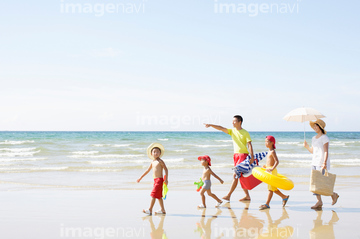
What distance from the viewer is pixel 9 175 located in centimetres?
1270

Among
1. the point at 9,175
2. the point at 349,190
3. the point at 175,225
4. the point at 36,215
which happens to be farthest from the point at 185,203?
the point at 9,175

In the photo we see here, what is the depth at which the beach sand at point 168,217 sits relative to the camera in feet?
17.9

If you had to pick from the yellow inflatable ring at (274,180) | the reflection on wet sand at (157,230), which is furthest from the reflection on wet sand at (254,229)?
the reflection on wet sand at (157,230)

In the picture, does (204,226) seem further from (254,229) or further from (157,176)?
(157,176)

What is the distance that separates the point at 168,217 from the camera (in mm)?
6477

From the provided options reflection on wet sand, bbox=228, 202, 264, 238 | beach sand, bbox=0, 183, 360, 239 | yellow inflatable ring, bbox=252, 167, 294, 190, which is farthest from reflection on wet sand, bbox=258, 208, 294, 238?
yellow inflatable ring, bbox=252, 167, 294, 190

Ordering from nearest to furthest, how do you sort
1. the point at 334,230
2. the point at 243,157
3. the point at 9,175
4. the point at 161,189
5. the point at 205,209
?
the point at 334,230 → the point at 161,189 → the point at 205,209 → the point at 243,157 → the point at 9,175

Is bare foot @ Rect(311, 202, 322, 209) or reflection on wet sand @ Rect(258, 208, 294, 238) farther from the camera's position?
bare foot @ Rect(311, 202, 322, 209)

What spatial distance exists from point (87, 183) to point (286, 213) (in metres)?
6.02

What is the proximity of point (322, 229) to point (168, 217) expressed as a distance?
2.38m

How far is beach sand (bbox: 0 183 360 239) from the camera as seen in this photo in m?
5.46

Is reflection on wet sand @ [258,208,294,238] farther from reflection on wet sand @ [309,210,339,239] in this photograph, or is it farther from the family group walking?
the family group walking

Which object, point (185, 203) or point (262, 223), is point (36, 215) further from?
point (262, 223)

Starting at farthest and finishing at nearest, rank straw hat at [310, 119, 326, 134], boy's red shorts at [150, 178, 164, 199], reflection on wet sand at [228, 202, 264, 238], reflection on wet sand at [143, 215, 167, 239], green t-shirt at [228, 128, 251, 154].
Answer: green t-shirt at [228, 128, 251, 154] → straw hat at [310, 119, 326, 134] → boy's red shorts at [150, 178, 164, 199] → reflection on wet sand at [228, 202, 264, 238] → reflection on wet sand at [143, 215, 167, 239]
